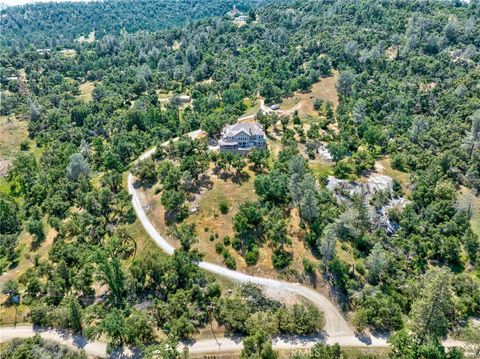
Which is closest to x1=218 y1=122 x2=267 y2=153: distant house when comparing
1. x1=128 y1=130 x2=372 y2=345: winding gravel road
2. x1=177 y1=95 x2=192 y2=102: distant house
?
x1=128 y1=130 x2=372 y2=345: winding gravel road

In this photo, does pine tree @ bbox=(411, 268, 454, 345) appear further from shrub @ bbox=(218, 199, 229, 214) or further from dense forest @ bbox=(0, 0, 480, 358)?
shrub @ bbox=(218, 199, 229, 214)

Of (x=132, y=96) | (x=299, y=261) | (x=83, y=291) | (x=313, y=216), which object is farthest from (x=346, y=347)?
(x=132, y=96)

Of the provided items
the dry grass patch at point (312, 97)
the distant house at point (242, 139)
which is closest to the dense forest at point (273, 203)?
the dry grass patch at point (312, 97)

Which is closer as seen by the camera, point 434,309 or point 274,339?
point 434,309

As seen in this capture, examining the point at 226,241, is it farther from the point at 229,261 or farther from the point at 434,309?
the point at 434,309

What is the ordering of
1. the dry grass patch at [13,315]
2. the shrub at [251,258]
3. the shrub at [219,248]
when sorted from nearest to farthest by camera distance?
the dry grass patch at [13,315], the shrub at [251,258], the shrub at [219,248]

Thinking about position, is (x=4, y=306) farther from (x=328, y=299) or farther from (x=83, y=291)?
(x=328, y=299)

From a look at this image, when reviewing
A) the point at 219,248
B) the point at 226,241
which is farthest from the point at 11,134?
the point at 219,248

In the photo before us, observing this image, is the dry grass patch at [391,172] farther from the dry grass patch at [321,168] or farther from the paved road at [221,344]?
the paved road at [221,344]
